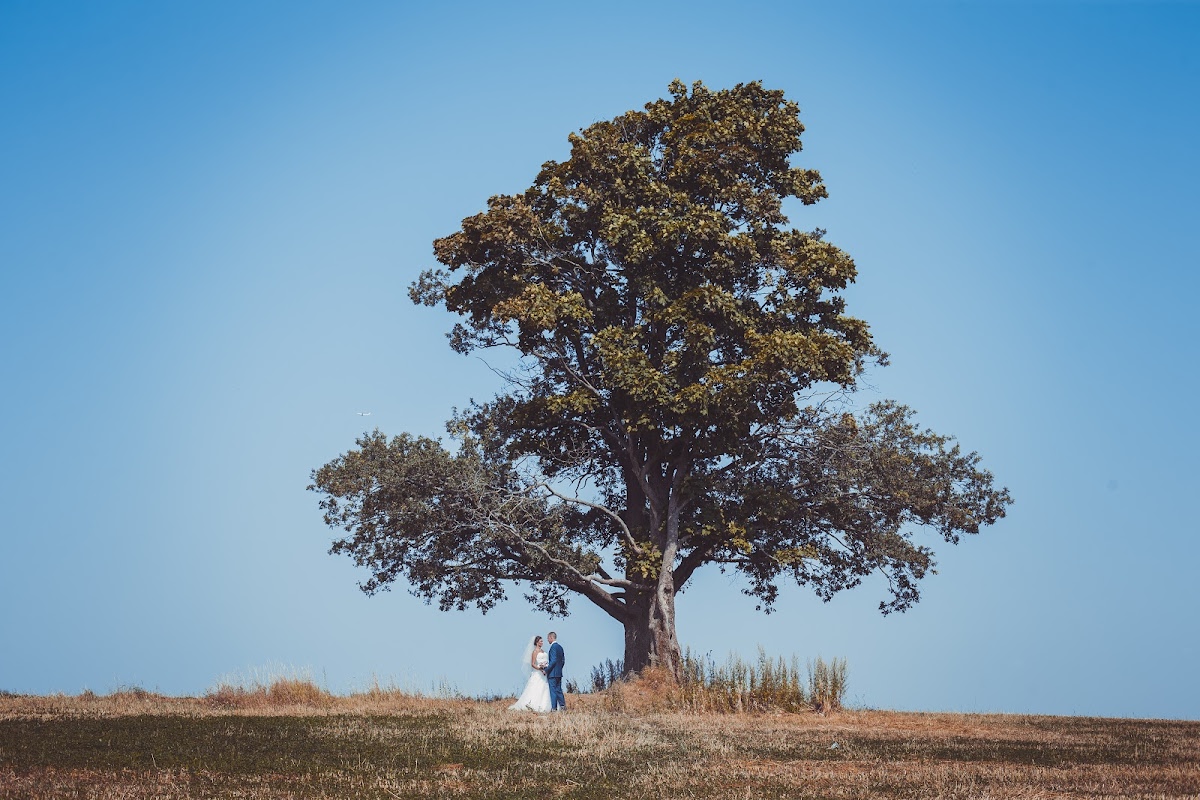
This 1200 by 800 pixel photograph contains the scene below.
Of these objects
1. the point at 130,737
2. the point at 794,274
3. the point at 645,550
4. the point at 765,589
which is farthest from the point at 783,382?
the point at 130,737

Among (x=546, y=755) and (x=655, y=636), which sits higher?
(x=655, y=636)

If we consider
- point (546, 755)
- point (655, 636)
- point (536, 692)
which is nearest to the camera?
point (546, 755)

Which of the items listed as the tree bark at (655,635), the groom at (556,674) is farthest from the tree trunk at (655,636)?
the groom at (556,674)

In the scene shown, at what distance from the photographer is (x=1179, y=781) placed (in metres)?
15.8

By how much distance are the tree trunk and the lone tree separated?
0.06 meters

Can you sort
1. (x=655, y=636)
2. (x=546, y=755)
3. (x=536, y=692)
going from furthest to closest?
(x=655, y=636) → (x=536, y=692) → (x=546, y=755)

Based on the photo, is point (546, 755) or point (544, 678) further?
point (544, 678)

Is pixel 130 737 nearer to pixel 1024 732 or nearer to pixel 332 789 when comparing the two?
pixel 332 789

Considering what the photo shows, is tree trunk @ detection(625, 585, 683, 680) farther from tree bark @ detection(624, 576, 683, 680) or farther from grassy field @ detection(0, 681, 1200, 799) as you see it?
grassy field @ detection(0, 681, 1200, 799)

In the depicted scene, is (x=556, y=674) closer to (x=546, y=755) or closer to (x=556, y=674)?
(x=556, y=674)

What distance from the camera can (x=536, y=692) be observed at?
28.7 m

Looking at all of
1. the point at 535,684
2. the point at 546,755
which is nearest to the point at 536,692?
the point at 535,684

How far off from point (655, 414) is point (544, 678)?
25.5 feet

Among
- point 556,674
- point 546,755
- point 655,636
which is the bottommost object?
point 546,755
